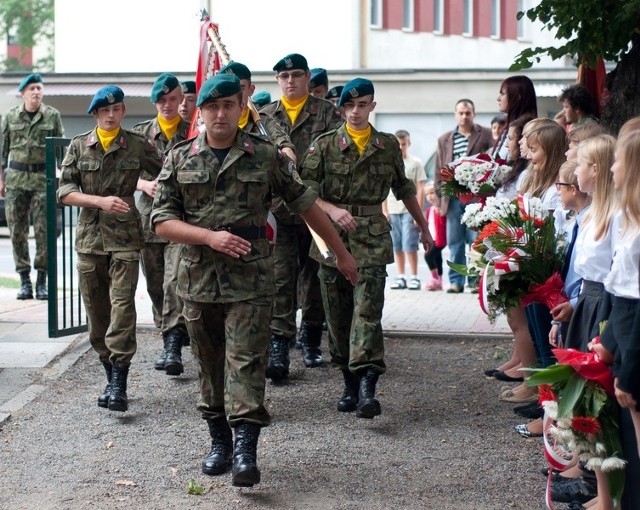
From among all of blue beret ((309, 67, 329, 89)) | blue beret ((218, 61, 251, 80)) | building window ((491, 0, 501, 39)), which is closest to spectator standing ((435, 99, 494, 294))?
blue beret ((309, 67, 329, 89))

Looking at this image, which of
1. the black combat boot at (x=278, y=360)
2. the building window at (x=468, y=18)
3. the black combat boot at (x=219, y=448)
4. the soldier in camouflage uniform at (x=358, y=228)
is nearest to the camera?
the black combat boot at (x=219, y=448)

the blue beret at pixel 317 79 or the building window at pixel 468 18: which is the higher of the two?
the building window at pixel 468 18

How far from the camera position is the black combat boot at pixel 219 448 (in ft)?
22.1

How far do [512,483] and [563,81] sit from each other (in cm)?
2302

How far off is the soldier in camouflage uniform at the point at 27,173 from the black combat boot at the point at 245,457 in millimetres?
7460

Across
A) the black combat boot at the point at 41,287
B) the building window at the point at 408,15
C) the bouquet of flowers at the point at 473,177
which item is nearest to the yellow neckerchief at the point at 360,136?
the bouquet of flowers at the point at 473,177

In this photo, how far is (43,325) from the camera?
1172cm

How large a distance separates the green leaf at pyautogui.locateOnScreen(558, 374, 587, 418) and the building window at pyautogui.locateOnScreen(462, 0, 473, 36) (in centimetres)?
3147

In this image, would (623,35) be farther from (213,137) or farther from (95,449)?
(95,449)

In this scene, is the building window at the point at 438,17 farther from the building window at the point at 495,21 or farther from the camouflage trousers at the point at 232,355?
the camouflage trousers at the point at 232,355

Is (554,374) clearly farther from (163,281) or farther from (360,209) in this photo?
(163,281)

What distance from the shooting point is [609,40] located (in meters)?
9.09

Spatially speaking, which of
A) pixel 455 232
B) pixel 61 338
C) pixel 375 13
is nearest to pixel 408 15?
pixel 375 13

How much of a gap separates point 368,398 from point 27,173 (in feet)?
22.2
